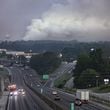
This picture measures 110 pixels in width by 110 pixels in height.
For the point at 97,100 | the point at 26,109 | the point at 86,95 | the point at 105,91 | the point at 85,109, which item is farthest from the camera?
the point at 105,91

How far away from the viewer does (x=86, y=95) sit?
78.0 metres

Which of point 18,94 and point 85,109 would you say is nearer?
point 85,109

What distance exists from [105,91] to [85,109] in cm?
6981

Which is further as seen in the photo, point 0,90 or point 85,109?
point 0,90

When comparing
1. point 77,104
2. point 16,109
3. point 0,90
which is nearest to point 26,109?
point 16,109

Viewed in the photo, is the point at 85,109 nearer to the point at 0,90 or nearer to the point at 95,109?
the point at 95,109

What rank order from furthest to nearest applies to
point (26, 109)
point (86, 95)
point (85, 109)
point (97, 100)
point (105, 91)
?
point (105, 91)
point (97, 100)
point (26, 109)
point (85, 109)
point (86, 95)

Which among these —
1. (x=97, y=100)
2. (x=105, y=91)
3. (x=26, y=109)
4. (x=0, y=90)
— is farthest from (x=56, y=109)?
(x=0, y=90)

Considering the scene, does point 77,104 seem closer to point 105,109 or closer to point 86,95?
point 105,109

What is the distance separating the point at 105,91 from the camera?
168375 millimetres

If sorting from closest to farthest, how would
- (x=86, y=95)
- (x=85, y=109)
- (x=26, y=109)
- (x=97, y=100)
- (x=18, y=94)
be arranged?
(x=86, y=95) < (x=85, y=109) < (x=26, y=109) < (x=97, y=100) < (x=18, y=94)

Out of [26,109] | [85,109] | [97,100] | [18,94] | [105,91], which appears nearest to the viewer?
[85,109]

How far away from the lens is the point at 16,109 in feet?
363

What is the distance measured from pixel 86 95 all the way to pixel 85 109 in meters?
22.1
